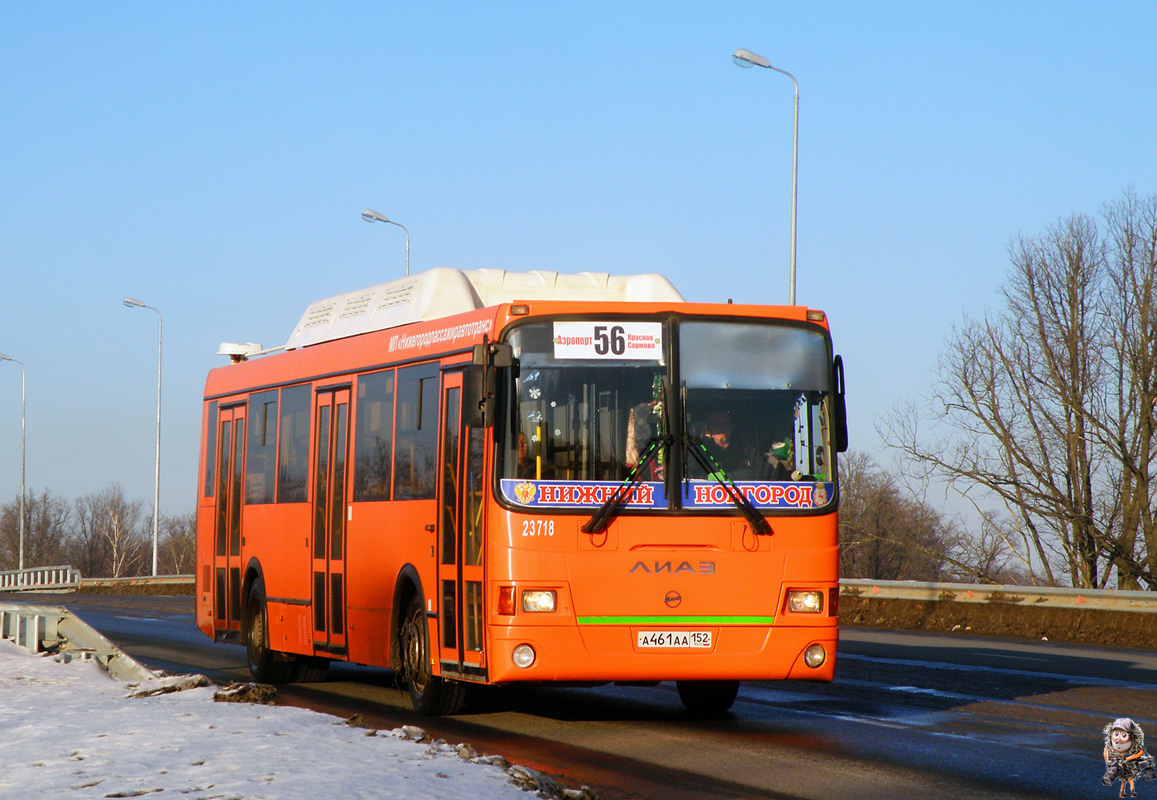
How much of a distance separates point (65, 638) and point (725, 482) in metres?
7.08

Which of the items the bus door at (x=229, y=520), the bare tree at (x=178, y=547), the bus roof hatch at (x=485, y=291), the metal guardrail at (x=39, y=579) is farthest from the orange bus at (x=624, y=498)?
the bare tree at (x=178, y=547)

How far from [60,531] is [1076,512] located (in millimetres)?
128627

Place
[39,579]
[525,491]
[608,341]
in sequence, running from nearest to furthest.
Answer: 1. [525,491]
2. [608,341]
3. [39,579]

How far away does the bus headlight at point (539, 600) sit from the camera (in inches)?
411

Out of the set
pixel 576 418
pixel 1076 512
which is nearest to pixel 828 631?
pixel 576 418

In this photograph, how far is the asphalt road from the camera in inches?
338

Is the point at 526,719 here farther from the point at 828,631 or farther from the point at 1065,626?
the point at 1065,626

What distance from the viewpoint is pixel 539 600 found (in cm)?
1045

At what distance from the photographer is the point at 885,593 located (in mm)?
26312

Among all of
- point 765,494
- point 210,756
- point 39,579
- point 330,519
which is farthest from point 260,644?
point 39,579

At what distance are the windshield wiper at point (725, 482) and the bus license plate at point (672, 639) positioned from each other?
0.87 m

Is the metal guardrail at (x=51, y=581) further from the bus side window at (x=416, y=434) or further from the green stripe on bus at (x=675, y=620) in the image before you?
the green stripe on bus at (x=675, y=620)

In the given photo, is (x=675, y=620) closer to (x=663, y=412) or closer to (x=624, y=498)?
(x=624, y=498)

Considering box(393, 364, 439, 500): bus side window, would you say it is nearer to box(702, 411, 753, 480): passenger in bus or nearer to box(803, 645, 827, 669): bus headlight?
box(702, 411, 753, 480): passenger in bus
